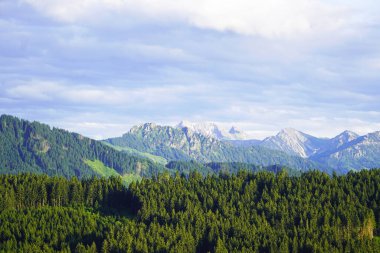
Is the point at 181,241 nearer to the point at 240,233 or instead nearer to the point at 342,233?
the point at 240,233

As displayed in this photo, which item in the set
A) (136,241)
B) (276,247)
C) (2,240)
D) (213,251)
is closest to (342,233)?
(276,247)

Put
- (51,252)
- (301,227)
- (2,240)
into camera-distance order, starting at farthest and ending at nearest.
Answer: (301,227), (2,240), (51,252)

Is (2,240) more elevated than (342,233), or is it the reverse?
(342,233)

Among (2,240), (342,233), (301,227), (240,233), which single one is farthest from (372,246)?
(2,240)

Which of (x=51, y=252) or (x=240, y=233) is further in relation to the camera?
(x=240, y=233)

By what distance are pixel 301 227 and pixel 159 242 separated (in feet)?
194

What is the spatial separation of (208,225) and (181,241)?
22.0 m

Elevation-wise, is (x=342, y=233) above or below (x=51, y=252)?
above

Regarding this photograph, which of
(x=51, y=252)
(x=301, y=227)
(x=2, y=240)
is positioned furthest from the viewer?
(x=301, y=227)

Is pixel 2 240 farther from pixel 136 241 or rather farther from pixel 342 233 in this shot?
pixel 342 233

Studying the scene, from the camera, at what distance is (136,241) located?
17525 centimetres

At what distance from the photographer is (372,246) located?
172 metres

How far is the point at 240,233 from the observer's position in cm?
18238

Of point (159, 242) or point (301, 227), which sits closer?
point (159, 242)
